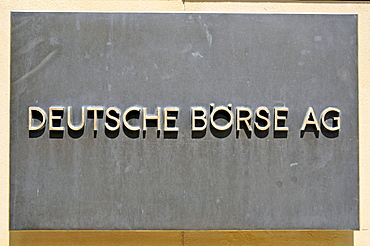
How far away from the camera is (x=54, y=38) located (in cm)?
373

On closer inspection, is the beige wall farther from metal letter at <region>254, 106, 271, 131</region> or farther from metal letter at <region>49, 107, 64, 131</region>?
metal letter at <region>254, 106, 271, 131</region>

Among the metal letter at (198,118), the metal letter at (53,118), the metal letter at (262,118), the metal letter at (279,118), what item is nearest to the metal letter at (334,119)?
the metal letter at (279,118)

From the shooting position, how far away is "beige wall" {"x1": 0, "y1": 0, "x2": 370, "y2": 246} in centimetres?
393

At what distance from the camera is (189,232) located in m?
3.96

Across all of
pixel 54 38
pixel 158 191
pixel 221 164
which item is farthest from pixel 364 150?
pixel 54 38

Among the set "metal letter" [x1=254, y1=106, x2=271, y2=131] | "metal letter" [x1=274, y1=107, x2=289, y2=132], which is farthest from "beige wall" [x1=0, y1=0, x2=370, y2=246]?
"metal letter" [x1=254, y1=106, x2=271, y2=131]

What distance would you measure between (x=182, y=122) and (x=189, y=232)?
3.32ft

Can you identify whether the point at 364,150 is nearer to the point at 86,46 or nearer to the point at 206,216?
the point at 206,216

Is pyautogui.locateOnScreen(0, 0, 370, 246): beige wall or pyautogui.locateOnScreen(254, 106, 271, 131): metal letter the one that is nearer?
pyautogui.locateOnScreen(254, 106, 271, 131): metal letter

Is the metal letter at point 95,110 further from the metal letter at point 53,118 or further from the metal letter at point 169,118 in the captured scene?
the metal letter at point 169,118

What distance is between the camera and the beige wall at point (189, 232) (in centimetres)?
393

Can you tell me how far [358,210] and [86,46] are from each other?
2.67 metres

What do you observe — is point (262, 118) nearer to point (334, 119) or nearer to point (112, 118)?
point (334, 119)

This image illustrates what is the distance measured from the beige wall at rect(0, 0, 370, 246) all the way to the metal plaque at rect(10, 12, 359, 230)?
0.86 feet
